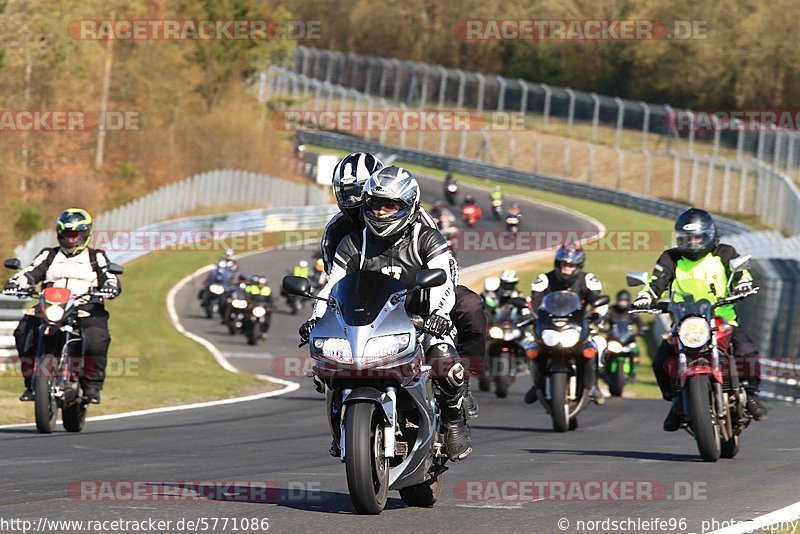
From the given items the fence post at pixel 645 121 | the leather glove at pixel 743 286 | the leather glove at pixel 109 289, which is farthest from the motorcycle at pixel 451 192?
the leather glove at pixel 743 286

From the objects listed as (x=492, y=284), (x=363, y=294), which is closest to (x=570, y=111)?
(x=492, y=284)

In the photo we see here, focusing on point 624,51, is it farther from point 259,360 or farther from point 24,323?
point 24,323

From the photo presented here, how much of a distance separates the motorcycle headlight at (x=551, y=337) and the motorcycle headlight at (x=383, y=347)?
7.40 m

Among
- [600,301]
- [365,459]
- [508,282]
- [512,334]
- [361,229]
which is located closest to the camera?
[365,459]

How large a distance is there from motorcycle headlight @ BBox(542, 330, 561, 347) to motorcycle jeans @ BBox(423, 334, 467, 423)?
6.54m

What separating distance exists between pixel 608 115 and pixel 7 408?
172 ft

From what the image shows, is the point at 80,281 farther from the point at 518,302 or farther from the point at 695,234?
the point at 518,302

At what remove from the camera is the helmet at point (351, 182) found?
9086 mm

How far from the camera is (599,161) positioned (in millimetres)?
70562

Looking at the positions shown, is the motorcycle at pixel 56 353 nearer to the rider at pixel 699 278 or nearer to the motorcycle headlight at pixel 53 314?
→ the motorcycle headlight at pixel 53 314

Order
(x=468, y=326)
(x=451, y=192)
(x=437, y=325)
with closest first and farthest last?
(x=437, y=325)
(x=468, y=326)
(x=451, y=192)

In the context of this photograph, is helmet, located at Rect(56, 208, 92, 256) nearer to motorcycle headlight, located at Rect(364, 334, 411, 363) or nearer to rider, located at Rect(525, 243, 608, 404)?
rider, located at Rect(525, 243, 608, 404)

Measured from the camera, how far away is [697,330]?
1166cm

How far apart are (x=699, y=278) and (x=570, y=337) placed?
3276 mm
